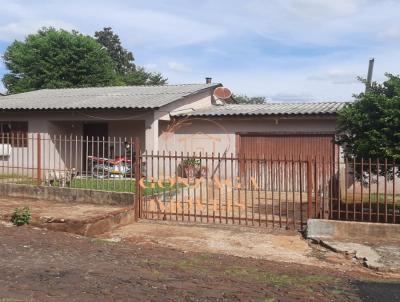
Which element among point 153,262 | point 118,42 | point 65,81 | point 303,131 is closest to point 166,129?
point 303,131

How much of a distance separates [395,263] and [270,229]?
2.54m

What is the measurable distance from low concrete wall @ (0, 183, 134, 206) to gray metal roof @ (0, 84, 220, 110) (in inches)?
168

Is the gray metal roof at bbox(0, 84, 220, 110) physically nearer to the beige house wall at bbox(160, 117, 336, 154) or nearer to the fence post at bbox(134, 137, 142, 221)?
the beige house wall at bbox(160, 117, 336, 154)

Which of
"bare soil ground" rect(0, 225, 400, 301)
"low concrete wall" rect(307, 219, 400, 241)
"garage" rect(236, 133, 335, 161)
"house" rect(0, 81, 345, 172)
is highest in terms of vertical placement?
"house" rect(0, 81, 345, 172)

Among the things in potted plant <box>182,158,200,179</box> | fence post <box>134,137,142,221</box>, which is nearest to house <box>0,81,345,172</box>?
potted plant <box>182,158,200,179</box>

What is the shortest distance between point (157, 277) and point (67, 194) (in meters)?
6.12

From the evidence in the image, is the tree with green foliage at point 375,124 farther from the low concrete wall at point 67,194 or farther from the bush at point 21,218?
the bush at point 21,218

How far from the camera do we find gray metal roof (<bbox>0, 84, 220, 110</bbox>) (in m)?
15.5

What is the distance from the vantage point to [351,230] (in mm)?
8031

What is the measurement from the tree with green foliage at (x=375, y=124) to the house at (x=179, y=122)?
5.00m

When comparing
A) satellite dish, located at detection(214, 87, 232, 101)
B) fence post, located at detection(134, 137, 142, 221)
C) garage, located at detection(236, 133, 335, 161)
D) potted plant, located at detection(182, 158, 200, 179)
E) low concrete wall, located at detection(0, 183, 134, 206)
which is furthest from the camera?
satellite dish, located at detection(214, 87, 232, 101)

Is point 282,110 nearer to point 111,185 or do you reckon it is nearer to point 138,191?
point 111,185

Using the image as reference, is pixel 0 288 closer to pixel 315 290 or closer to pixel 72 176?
pixel 315 290

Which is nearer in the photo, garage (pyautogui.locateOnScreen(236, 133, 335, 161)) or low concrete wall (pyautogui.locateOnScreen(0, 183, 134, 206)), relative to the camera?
low concrete wall (pyautogui.locateOnScreen(0, 183, 134, 206))
